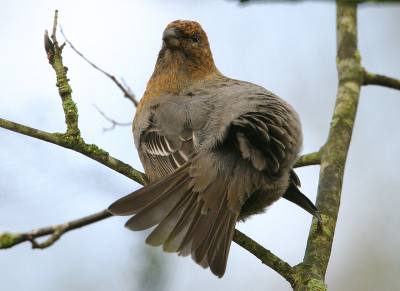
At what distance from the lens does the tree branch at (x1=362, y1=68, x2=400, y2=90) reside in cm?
488

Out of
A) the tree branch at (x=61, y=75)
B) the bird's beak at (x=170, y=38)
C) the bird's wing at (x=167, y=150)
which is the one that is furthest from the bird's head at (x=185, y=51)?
the tree branch at (x=61, y=75)

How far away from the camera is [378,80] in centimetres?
492

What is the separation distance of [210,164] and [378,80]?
2.70 metres

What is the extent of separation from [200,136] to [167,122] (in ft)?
1.45

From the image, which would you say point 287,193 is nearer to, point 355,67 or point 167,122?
point 167,122

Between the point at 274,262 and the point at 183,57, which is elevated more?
the point at 183,57

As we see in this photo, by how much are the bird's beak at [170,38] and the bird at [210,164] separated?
24.7 inches

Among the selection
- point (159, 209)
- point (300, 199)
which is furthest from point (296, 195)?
point (159, 209)

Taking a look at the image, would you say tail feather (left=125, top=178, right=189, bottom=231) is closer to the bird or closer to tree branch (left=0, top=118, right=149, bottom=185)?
the bird

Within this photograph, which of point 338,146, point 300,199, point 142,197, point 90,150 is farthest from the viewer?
point 338,146

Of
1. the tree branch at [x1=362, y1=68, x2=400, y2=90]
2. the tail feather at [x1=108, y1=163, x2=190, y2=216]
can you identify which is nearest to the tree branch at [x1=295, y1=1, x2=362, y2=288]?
the tree branch at [x1=362, y1=68, x2=400, y2=90]

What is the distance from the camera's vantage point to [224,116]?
3.42m

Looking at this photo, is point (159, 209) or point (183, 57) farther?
point (183, 57)

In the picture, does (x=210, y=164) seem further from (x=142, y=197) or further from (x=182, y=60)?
(x=182, y=60)
